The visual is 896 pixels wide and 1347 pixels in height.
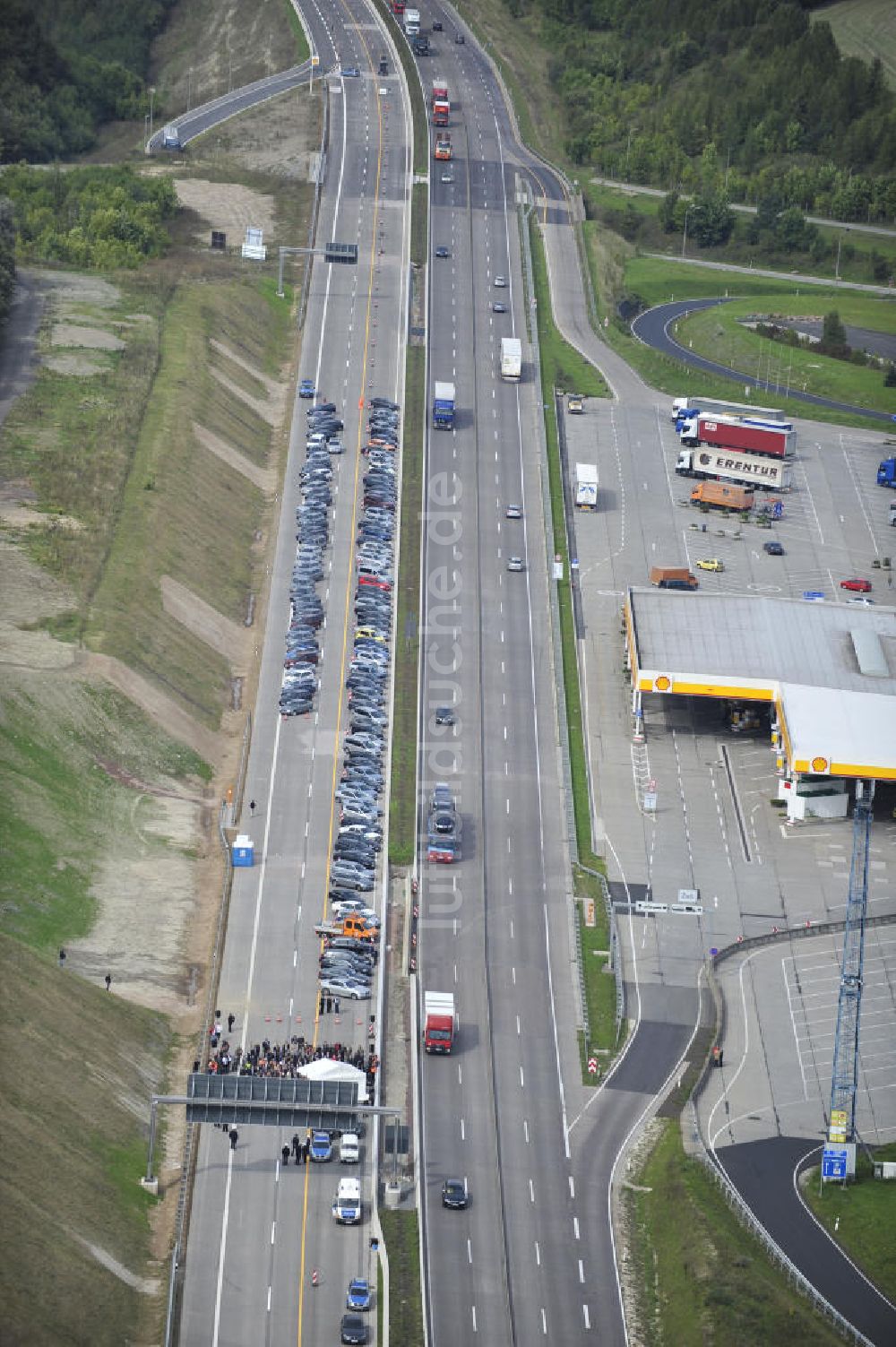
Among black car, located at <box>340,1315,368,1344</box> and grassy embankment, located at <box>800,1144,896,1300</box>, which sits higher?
grassy embankment, located at <box>800,1144,896,1300</box>

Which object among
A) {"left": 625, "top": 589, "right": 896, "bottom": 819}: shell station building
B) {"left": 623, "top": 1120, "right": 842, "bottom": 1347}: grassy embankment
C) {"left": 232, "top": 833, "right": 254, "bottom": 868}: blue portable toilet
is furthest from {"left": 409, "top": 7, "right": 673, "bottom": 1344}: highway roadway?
{"left": 232, "top": 833, "right": 254, "bottom": 868}: blue portable toilet

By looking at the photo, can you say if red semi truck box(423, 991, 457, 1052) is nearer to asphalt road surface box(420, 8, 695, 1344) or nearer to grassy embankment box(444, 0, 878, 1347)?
asphalt road surface box(420, 8, 695, 1344)

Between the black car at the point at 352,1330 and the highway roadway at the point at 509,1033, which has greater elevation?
the highway roadway at the point at 509,1033

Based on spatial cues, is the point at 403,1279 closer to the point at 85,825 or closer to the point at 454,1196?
the point at 454,1196

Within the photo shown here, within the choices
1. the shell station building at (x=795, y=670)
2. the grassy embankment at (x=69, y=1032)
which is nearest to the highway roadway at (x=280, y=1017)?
the grassy embankment at (x=69, y=1032)

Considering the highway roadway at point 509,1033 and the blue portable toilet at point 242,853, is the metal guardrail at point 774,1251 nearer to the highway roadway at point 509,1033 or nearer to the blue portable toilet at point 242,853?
the highway roadway at point 509,1033

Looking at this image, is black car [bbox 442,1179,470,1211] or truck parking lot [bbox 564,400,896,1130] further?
truck parking lot [bbox 564,400,896,1130]

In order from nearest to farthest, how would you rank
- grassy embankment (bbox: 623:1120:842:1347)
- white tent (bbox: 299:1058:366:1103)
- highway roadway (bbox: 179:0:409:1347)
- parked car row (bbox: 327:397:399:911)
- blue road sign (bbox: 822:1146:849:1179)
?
grassy embankment (bbox: 623:1120:842:1347)
highway roadway (bbox: 179:0:409:1347)
white tent (bbox: 299:1058:366:1103)
blue road sign (bbox: 822:1146:849:1179)
parked car row (bbox: 327:397:399:911)
